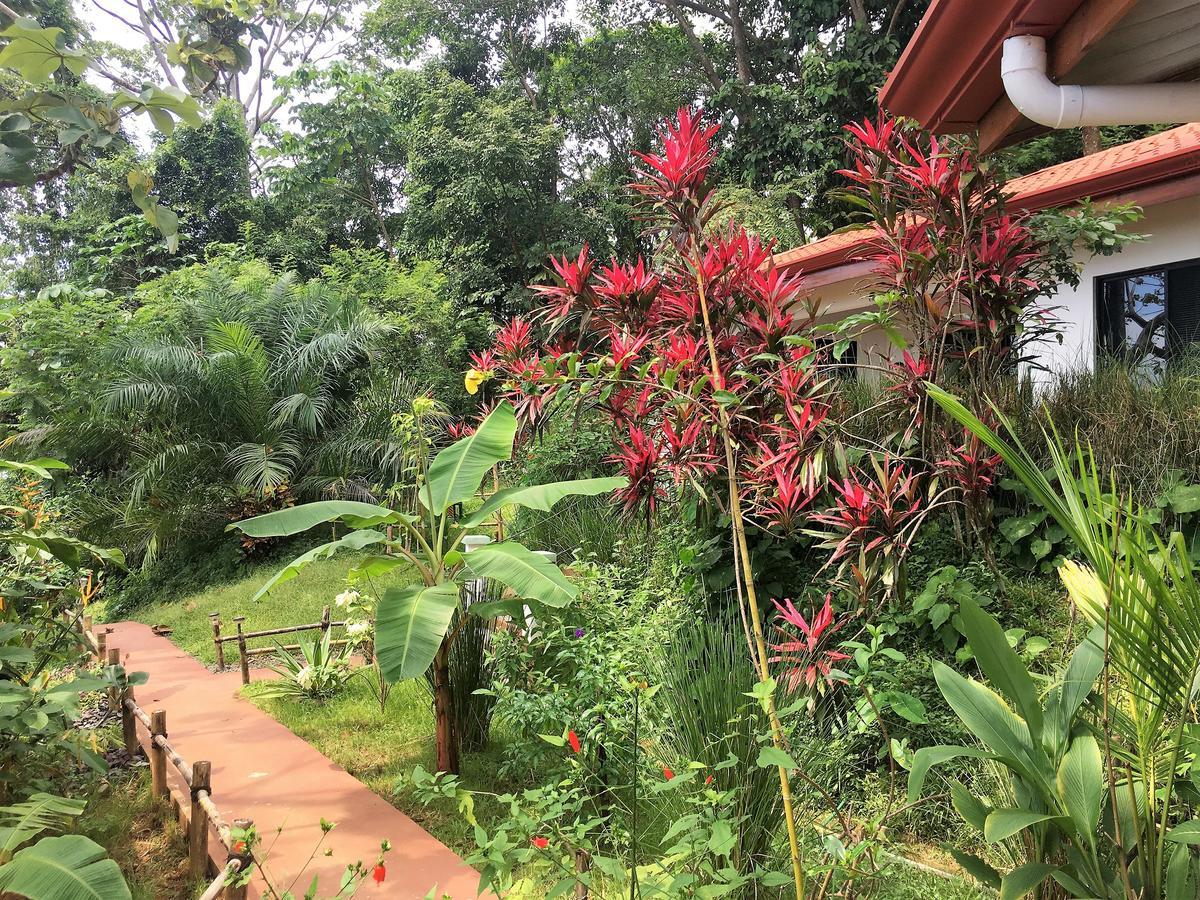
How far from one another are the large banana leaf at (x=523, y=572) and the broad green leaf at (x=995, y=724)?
1.78 metres

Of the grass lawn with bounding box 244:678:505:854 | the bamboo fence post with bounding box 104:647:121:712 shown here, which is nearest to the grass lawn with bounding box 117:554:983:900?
the grass lawn with bounding box 244:678:505:854

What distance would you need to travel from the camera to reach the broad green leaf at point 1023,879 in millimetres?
2027

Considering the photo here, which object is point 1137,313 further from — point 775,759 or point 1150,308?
point 775,759

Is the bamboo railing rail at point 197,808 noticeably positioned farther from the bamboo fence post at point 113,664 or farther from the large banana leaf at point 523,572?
the large banana leaf at point 523,572

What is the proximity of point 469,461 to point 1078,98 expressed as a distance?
11.4 ft

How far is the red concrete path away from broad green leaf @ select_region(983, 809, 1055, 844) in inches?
88.2

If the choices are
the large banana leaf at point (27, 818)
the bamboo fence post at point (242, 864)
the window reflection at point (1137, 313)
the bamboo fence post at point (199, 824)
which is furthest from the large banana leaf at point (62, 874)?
the window reflection at point (1137, 313)

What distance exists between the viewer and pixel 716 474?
4.13m

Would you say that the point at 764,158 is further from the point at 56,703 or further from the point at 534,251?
the point at 56,703

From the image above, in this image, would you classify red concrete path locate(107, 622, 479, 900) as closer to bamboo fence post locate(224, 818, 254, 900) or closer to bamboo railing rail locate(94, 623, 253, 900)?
bamboo railing rail locate(94, 623, 253, 900)

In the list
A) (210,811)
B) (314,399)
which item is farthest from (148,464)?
(210,811)

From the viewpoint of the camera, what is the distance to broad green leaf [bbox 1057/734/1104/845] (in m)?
2.09


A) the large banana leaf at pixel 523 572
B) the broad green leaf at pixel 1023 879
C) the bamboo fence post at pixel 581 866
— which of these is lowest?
the bamboo fence post at pixel 581 866

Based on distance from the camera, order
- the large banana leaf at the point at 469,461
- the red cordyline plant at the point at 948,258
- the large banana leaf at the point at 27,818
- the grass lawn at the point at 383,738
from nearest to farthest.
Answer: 1. the large banana leaf at the point at 27,818
2. the grass lawn at the point at 383,738
3. the red cordyline plant at the point at 948,258
4. the large banana leaf at the point at 469,461
